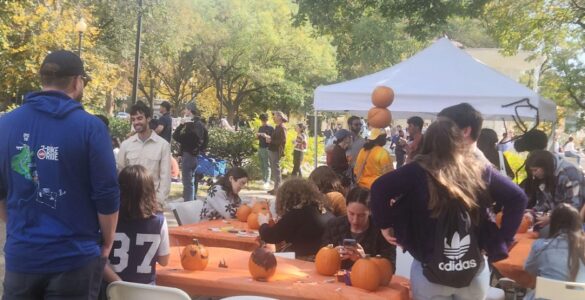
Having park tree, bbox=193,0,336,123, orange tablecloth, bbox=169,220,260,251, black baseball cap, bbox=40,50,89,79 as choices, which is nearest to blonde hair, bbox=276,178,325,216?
orange tablecloth, bbox=169,220,260,251

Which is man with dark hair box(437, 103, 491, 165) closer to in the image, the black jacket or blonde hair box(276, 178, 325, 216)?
the black jacket

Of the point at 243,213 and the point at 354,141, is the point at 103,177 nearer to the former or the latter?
the point at 243,213

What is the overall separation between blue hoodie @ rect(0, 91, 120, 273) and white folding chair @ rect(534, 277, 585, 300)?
2.45 meters

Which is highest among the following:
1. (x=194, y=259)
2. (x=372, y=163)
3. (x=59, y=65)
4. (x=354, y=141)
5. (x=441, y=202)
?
(x=59, y=65)

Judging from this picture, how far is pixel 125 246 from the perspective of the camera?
3.35m

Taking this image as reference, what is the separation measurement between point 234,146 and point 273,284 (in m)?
12.3

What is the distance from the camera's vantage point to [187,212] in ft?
19.6

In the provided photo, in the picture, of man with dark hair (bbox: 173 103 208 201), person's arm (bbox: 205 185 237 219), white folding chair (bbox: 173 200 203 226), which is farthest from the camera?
man with dark hair (bbox: 173 103 208 201)

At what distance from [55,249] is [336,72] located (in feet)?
110

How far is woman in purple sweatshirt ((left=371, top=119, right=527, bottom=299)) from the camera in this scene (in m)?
2.77

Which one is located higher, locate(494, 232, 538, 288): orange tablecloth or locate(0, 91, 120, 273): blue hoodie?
locate(0, 91, 120, 273): blue hoodie

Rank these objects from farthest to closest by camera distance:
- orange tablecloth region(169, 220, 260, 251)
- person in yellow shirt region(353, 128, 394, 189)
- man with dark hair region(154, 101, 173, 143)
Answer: man with dark hair region(154, 101, 173, 143) < person in yellow shirt region(353, 128, 394, 189) < orange tablecloth region(169, 220, 260, 251)

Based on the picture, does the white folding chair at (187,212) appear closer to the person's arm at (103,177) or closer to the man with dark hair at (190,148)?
the person's arm at (103,177)

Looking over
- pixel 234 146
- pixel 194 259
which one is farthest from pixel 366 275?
pixel 234 146
